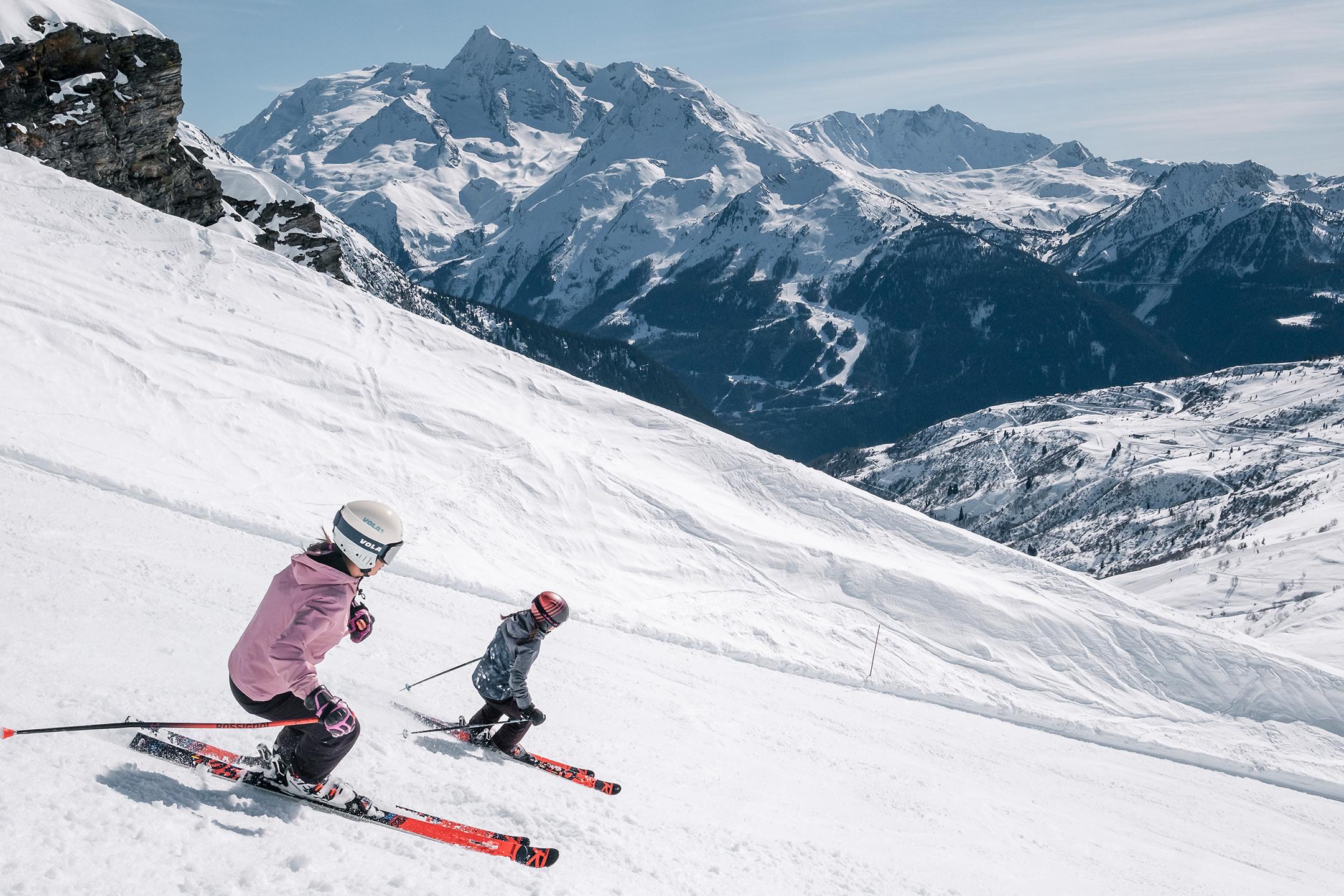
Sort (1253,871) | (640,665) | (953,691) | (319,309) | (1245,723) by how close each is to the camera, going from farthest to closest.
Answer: (319,309) → (1245,723) → (953,691) → (640,665) → (1253,871)

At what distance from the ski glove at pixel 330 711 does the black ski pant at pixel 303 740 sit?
0.07 metres

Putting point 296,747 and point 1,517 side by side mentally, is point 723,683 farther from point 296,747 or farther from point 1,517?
point 1,517

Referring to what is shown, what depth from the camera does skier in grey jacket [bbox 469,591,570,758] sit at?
26.9 ft

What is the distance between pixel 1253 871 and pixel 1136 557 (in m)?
149

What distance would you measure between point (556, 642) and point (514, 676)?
4.85 meters

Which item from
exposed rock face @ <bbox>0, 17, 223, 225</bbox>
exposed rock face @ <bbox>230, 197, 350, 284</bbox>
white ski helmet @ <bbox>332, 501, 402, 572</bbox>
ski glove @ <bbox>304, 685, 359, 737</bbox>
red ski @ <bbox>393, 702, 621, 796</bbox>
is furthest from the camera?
exposed rock face @ <bbox>230, 197, 350, 284</bbox>

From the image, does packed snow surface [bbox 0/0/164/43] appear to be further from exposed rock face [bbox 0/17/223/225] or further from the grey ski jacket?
the grey ski jacket

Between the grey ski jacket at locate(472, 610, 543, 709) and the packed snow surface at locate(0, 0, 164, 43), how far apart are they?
48.5m

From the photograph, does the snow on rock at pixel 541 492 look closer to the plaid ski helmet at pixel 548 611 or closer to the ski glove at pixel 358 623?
the plaid ski helmet at pixel 548 611

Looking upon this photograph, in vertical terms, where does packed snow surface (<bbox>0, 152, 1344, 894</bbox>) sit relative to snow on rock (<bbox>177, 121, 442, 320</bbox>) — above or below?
below

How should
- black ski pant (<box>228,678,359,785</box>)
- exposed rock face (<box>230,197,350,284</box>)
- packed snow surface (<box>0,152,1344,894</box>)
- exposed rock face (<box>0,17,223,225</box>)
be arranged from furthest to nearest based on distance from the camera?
exposed rock face (<box>230,197,350,284</box>) → exposed rock face (<box>0,17,223,225</box>) → packed snow surface (<box>0,152,1344,894</box>) → black ski pant (<box>228,678,359,785</box>)

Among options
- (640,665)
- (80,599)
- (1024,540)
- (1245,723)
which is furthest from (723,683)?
(1024,540)

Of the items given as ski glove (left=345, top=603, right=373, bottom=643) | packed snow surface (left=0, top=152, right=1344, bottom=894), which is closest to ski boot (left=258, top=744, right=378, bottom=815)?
packed snow surface (left=0, top=152, right=1344, bottom=894)

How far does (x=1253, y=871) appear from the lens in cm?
1242
